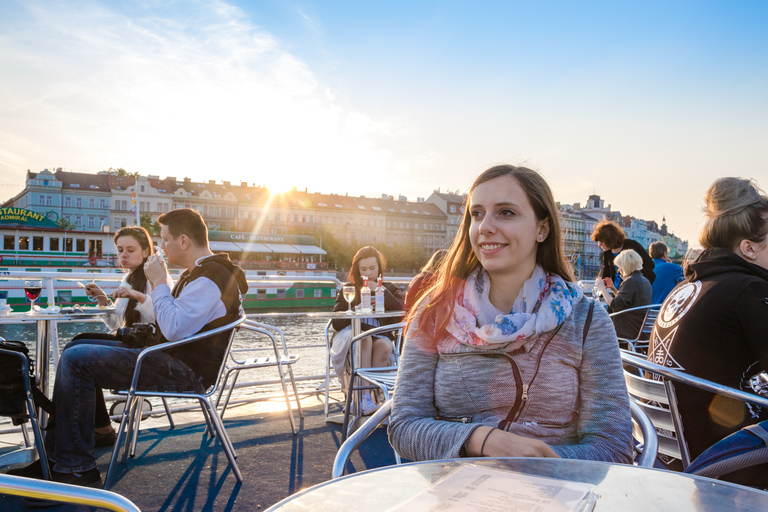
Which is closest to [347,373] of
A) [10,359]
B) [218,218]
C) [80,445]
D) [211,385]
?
[211,385]

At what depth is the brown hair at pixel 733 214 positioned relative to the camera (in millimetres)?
2004

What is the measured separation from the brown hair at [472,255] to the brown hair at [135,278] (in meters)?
2.75

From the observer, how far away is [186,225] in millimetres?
3271

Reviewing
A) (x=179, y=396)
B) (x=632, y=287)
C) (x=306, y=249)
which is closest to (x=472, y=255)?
(x=179, y=396)

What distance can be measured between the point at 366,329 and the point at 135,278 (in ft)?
5.96

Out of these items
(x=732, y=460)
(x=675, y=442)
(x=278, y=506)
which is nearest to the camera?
(x=278, y=506)

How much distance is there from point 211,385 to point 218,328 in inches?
13.5

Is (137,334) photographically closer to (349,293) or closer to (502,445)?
(349,293)

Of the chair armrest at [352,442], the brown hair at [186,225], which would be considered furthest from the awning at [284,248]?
the chair armrest at [352,442]

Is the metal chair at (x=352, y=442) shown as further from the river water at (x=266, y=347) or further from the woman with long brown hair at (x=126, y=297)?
the river water at (x=266, y=347)

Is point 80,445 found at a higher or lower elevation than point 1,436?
higher

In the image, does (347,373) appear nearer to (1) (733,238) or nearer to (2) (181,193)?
(1) (733,238)

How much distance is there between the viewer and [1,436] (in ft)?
12.6

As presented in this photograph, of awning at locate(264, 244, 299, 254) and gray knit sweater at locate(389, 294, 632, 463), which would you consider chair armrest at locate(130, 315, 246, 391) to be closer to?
gray knit sweater at locate(389, 294, 632, 463)
